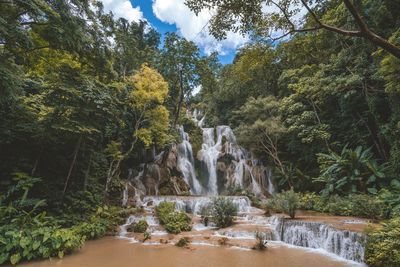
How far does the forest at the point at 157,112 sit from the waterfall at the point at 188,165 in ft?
6.15

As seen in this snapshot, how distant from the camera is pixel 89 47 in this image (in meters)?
9.05

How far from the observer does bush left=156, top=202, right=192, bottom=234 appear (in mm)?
10330

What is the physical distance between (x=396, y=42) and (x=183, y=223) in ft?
36.1

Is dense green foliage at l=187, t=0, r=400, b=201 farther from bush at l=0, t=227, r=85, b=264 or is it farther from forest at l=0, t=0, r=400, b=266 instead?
bush at l=0, t=227, r=85, b=264

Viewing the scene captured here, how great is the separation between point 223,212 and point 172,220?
2.28 m

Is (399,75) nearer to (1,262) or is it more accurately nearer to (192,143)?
(1,262)

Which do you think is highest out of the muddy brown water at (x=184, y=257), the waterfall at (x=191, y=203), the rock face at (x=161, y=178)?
the rock face at (x=161, y=178)

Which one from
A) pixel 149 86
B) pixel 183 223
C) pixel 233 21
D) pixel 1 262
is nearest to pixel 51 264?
pixel 1 262

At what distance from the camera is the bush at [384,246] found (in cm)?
552

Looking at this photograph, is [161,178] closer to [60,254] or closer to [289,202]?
[289,202]

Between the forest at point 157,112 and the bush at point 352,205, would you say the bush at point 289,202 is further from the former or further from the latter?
the bush at point 352,205

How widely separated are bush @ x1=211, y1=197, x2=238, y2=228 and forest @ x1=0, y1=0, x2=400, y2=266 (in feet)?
7.88

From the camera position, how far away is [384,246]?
5828mm

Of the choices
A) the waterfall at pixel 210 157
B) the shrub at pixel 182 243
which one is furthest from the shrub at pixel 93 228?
the waterfall at pixel 210 157
